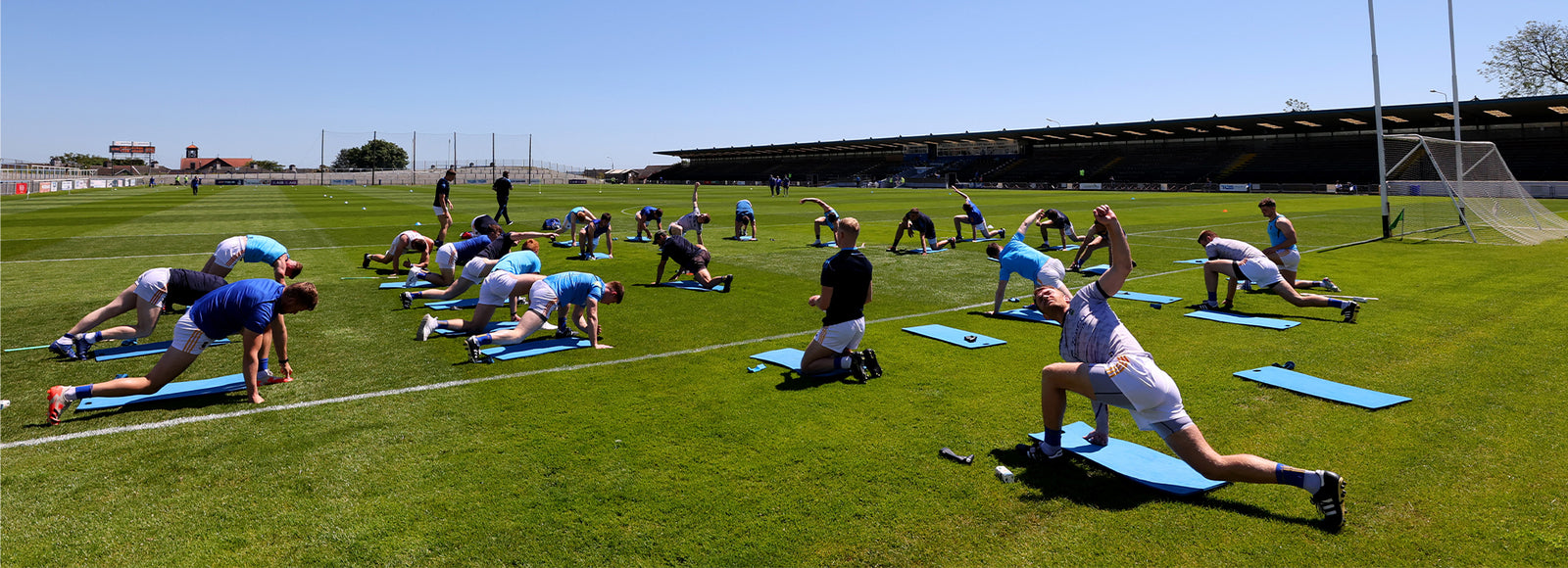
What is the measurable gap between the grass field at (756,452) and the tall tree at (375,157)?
5407 inches

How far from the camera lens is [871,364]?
316 inches

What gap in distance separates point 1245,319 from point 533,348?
377 inches

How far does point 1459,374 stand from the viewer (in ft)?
26.2

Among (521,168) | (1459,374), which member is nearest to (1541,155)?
(1459,374)

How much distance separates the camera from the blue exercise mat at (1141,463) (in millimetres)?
5266

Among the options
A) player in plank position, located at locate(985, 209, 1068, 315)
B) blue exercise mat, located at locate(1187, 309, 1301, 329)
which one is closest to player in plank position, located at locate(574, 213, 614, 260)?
player in plank position, located at locate(985, 209, 1068, 315)

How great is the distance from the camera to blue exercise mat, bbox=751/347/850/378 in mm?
→ 8266

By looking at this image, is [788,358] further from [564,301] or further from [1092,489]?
[1092,489]

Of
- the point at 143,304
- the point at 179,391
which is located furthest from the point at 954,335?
the point at 143,304

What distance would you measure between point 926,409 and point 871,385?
0.91 meters

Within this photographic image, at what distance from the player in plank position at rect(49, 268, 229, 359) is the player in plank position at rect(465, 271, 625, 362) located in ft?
11.0

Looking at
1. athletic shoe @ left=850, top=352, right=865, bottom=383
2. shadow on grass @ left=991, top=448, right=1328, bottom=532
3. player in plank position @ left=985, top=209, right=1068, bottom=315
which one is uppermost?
player in plank position @ left=985, top=209, right=1068, bottom=315

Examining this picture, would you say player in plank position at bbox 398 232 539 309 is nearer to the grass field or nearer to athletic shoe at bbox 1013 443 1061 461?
the grass field

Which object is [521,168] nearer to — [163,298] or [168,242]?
[168,242]
